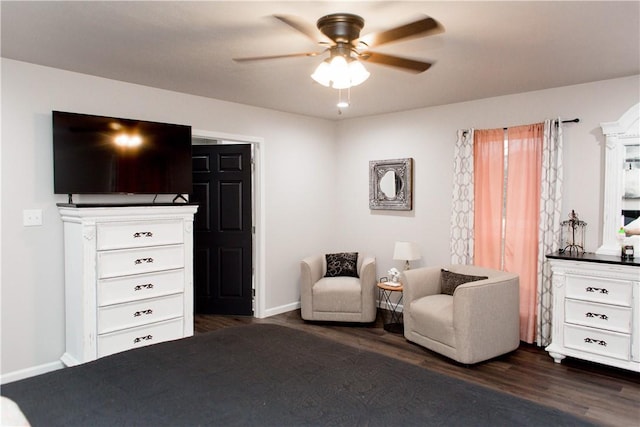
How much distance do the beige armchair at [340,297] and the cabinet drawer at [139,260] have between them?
1.61 meters

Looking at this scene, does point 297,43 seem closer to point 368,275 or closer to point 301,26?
point 301,26

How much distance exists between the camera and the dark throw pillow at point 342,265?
16.8 ft

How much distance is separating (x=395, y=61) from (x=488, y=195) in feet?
8.31

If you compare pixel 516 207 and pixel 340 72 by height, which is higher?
pixel 340 72

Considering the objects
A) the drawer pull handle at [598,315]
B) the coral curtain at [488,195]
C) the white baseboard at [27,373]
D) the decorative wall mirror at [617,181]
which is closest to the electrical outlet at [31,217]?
the white baseboard at [27,373]

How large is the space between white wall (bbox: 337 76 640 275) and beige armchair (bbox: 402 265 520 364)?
89cm

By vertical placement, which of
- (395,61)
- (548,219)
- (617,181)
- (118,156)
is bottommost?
(548,219)

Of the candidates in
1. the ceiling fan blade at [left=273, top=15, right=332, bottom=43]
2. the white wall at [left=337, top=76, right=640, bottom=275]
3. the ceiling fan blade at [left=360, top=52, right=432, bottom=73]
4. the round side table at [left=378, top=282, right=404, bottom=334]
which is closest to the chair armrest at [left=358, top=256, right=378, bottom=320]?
the round side table at [left=378, top=282, right=404, bottom=334]

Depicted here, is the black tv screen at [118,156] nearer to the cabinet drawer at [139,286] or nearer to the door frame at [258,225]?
the cabinet drawer at [139,286]

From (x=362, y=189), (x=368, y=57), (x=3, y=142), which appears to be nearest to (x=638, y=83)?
(x=368, y=57)

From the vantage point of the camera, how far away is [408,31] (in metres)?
2.05

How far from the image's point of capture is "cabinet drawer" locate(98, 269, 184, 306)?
3262mm

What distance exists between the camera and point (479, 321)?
141 inches

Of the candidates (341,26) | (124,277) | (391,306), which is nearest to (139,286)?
(124,277)
